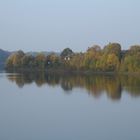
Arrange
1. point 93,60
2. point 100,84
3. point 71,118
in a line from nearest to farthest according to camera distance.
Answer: point 71,118 → point 100,84 → point 93,60

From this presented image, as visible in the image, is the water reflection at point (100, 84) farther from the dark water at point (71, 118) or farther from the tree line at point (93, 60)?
the tree line at point (93, 60)

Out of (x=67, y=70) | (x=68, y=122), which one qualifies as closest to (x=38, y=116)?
(x=68, y=122)

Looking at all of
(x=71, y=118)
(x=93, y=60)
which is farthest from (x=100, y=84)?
(x=93, y=60)

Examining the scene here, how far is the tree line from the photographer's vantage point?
39.6 metres

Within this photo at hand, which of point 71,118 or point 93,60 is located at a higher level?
point 93,60

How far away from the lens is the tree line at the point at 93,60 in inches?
1559

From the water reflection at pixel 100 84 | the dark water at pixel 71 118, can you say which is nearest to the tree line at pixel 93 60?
the water reflection at pixel 100 84

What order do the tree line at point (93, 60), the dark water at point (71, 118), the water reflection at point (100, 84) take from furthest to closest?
the tree line at point (93, 60) < the water reflection at point (100, 84) < the dark water at point (71, 118)

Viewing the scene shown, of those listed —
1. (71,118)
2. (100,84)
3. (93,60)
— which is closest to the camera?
(71,118)

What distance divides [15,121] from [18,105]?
12.4 ft

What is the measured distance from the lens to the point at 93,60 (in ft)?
142

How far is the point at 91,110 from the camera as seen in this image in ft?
46.8

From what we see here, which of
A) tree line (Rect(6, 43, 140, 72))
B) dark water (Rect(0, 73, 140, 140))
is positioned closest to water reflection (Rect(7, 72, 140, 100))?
dark water (Rect(0, 73, 140, 140))

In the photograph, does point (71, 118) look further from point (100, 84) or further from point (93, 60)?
point (93, 60)
